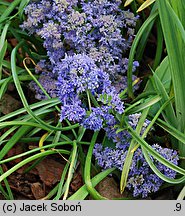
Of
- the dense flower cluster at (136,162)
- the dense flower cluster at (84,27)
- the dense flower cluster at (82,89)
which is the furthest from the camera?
the dense flower cluster at (84,27)

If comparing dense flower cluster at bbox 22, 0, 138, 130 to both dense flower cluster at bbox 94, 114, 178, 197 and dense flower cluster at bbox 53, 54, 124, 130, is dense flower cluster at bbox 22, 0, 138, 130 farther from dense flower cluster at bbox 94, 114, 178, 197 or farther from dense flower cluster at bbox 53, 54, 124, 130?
dense flower cluster at bbox 94, 114, 178, 197

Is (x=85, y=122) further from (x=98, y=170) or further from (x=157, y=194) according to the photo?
(x=157, y=194)

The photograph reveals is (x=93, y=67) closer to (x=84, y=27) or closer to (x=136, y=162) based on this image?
(x=84, y=27)

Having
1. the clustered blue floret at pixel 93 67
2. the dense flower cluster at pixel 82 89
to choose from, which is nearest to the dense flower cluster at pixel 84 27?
the clustered blue floret at pixel 93 67

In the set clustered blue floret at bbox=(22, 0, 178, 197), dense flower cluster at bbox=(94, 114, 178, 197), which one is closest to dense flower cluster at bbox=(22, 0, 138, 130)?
clustered blue floret at bbox=(22, 0, 178, 197)

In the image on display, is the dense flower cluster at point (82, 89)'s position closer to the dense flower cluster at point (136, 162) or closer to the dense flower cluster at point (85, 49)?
the dense flower cluster at point (85, 49)

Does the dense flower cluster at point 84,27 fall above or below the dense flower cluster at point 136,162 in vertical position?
above
